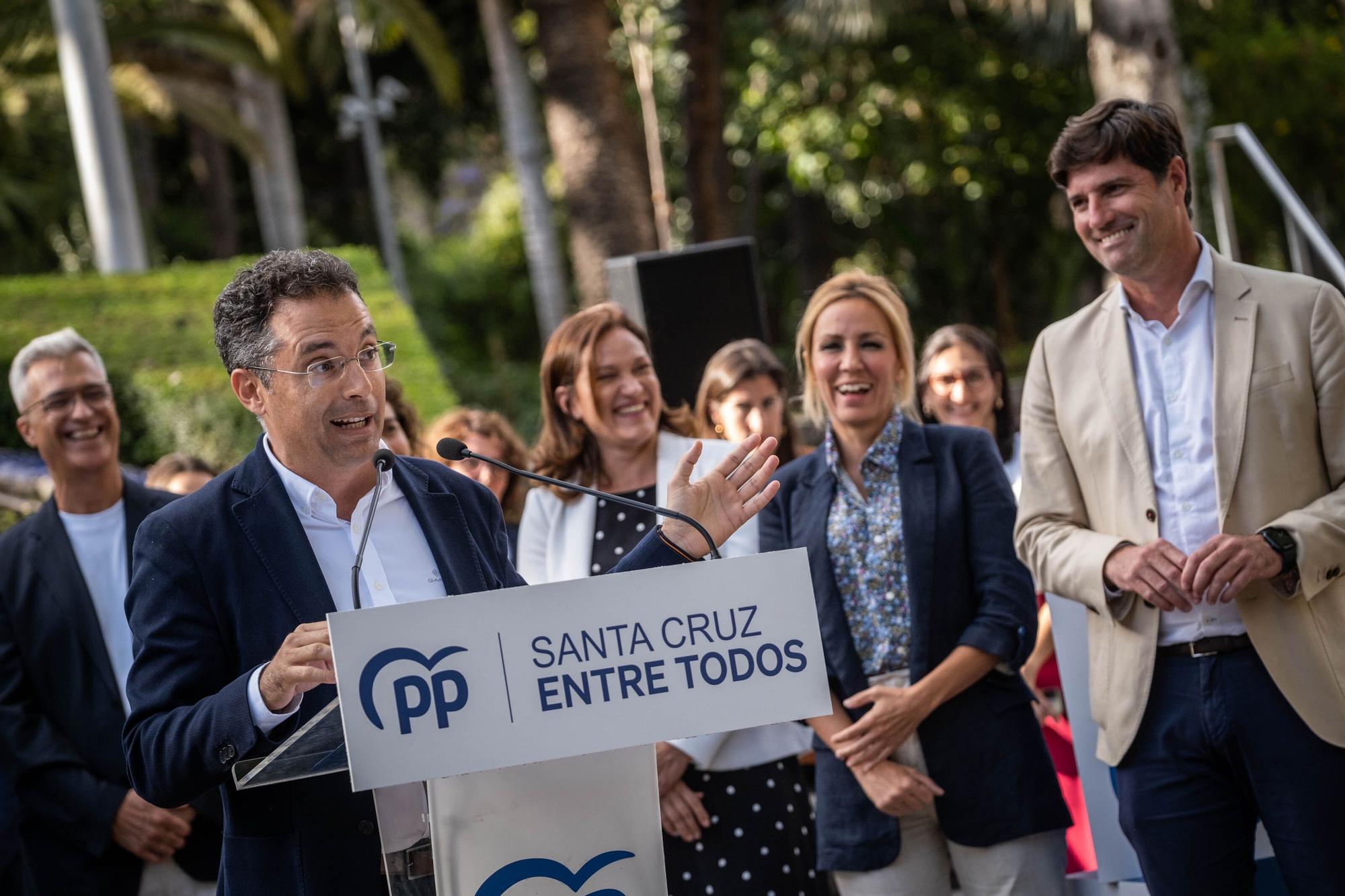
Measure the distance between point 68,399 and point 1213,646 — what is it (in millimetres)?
3369

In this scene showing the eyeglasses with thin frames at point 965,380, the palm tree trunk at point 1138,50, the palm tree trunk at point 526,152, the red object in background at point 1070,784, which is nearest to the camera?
the red object in background at point 1070,784

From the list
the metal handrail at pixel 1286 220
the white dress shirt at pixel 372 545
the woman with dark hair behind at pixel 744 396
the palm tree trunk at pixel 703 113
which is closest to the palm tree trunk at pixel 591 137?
the palm tree trunk at pixel 703 113

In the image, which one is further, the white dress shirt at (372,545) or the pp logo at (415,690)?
the white dress shirt at (372,545)

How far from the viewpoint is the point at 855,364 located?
3934 mm

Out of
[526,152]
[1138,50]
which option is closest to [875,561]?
[1138,50]

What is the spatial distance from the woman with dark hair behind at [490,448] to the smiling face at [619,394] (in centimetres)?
107

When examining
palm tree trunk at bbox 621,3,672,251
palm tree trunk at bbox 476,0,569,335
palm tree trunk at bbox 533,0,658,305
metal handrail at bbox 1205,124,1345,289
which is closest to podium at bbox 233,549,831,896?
metal handrail at bbox 1205,124,1345,289

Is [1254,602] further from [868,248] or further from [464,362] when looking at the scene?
[464,362]

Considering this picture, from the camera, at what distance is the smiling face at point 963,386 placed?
17.0ft

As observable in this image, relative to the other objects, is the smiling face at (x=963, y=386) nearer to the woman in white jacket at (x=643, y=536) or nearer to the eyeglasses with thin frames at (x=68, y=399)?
the woman in white jacket at (x=643, y=536)

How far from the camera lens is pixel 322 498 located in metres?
2.74

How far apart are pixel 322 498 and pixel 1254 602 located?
201cm

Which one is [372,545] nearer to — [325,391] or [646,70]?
[325,391]

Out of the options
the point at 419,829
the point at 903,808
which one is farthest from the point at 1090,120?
the point at 419,829
